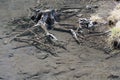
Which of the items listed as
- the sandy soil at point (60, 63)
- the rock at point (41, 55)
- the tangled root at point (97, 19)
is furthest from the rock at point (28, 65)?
the tangled root at point (97, 19)

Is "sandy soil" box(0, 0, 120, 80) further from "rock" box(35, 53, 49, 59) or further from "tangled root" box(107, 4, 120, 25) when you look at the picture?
"tangled root" box(107, 4, 120, 25)

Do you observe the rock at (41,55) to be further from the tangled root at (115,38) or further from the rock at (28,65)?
the tangled root at (115,38)

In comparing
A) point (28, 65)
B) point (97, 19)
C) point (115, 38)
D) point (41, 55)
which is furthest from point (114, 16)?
point (28, 65)

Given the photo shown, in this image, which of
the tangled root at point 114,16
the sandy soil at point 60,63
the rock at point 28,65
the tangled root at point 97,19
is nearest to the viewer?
the sandy soil at point 60,63

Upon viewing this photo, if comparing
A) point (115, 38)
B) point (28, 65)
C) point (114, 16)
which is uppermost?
point (114, 16)

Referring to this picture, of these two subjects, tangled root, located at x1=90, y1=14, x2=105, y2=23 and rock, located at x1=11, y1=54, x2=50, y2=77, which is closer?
rock, located at x1=11, y1=54, x2=50, y2=77

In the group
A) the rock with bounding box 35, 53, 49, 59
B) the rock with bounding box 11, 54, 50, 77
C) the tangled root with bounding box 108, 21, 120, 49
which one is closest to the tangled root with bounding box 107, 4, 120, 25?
the tangled root with bounding box 108, 21, 120, 49

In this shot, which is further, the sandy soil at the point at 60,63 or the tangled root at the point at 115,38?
the tangled root at the point at 115,38

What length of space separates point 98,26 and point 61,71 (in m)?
2.86

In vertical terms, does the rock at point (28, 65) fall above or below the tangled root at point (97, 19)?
below

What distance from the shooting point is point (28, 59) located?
8328mm

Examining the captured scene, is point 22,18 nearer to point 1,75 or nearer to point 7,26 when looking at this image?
point 7,26

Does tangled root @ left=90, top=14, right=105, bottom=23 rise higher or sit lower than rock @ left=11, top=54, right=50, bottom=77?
higher

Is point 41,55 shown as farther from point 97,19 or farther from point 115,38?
point 97,19
